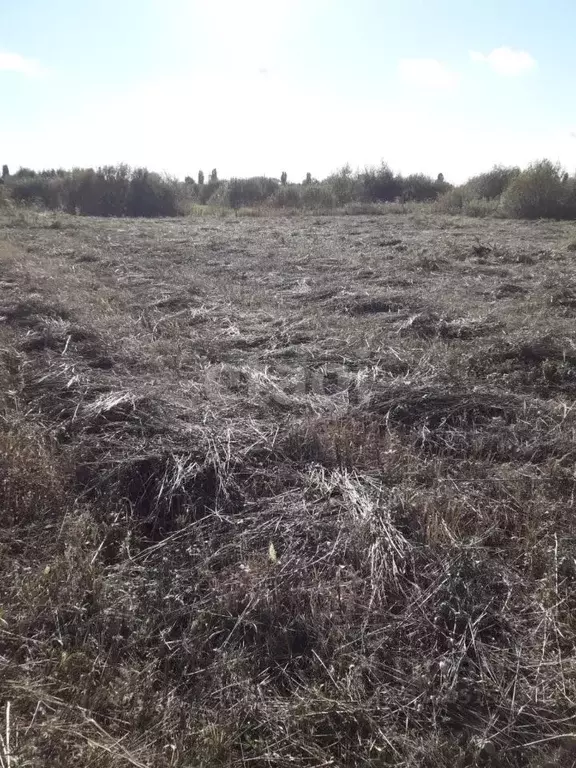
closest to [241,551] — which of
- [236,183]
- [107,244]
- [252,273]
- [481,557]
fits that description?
[481,557]

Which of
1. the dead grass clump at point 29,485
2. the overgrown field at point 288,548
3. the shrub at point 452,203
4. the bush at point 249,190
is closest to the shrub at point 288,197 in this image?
the bush at point 249,190

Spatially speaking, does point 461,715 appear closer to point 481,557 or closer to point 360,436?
point 481,557

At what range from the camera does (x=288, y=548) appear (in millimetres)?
2025

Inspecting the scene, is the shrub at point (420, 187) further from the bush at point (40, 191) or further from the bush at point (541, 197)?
the bush at point (40, 191)

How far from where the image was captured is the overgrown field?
1496 mm

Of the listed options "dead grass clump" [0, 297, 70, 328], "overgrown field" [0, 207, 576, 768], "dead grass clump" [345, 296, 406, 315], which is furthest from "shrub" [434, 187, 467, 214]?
"dead grass clump" [0, 297, 70, 328]

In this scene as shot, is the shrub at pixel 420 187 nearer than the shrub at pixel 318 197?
No

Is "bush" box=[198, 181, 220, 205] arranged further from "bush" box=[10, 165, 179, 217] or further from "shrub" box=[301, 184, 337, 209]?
"shrub" box=[301, 184, 337, 209]

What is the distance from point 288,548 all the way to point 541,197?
1668 centimetres

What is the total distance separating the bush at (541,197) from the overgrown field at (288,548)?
13051 millimetres

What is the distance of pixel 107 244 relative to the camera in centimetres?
988

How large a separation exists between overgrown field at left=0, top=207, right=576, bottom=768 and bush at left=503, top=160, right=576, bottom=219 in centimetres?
1305

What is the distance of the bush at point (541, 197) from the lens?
51.0 feet

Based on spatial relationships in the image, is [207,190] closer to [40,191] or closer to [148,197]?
[148,197]
